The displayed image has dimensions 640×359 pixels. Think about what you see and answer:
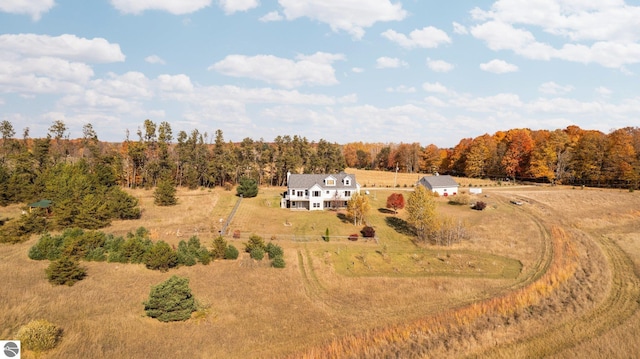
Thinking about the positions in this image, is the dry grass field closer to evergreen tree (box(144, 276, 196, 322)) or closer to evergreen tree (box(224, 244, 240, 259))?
evergreen tree (box(144, 276, 196, 322))

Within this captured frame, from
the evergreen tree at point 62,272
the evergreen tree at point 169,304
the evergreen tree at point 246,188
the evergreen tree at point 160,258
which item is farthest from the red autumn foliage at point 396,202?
the evergreen tree at point 62,272

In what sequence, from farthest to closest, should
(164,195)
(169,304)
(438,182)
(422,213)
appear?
(438,182)
(164,195)
(422,213)
(169,304)

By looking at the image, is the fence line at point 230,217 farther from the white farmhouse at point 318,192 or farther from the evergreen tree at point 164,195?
the evergreen tree at point 164,195

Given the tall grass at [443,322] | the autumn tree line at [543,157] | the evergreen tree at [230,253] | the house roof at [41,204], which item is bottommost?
the tall grass at [443,322]

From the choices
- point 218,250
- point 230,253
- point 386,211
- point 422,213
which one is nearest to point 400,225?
point 422,213

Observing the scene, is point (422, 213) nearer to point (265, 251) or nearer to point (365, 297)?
point (365, 297)

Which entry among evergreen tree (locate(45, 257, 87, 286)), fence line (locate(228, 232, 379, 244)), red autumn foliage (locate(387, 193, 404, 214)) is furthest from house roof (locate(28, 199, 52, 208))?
red autumn foliage (locate(387, 193, 404, 214))

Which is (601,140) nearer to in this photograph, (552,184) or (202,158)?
(552,184)
